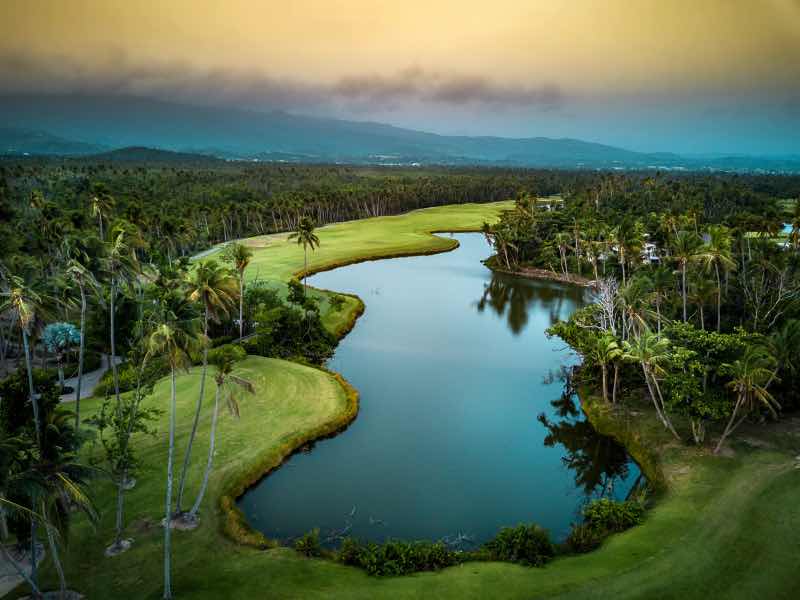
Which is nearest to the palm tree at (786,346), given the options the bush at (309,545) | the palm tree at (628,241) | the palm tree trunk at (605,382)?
the palm tree trunk at (605,382)

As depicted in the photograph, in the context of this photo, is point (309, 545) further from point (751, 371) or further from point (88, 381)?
point (88, 381)

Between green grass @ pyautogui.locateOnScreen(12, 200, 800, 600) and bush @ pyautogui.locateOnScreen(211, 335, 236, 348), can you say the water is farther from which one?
bush @ pyautogui.locateOnScreen(211, 335, 236, 348)

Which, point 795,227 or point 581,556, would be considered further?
point 795,227

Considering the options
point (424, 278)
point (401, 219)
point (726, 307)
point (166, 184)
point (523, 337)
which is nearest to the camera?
point (726, 307)

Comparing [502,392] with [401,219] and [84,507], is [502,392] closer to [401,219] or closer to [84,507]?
[84,507]

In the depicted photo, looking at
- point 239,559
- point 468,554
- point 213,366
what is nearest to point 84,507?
point 239,559

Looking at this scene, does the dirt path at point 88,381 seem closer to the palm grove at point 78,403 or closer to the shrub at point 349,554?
the palm grove at point 78,403

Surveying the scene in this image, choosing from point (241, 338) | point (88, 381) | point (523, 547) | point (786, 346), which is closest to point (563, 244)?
point (241, 338)
